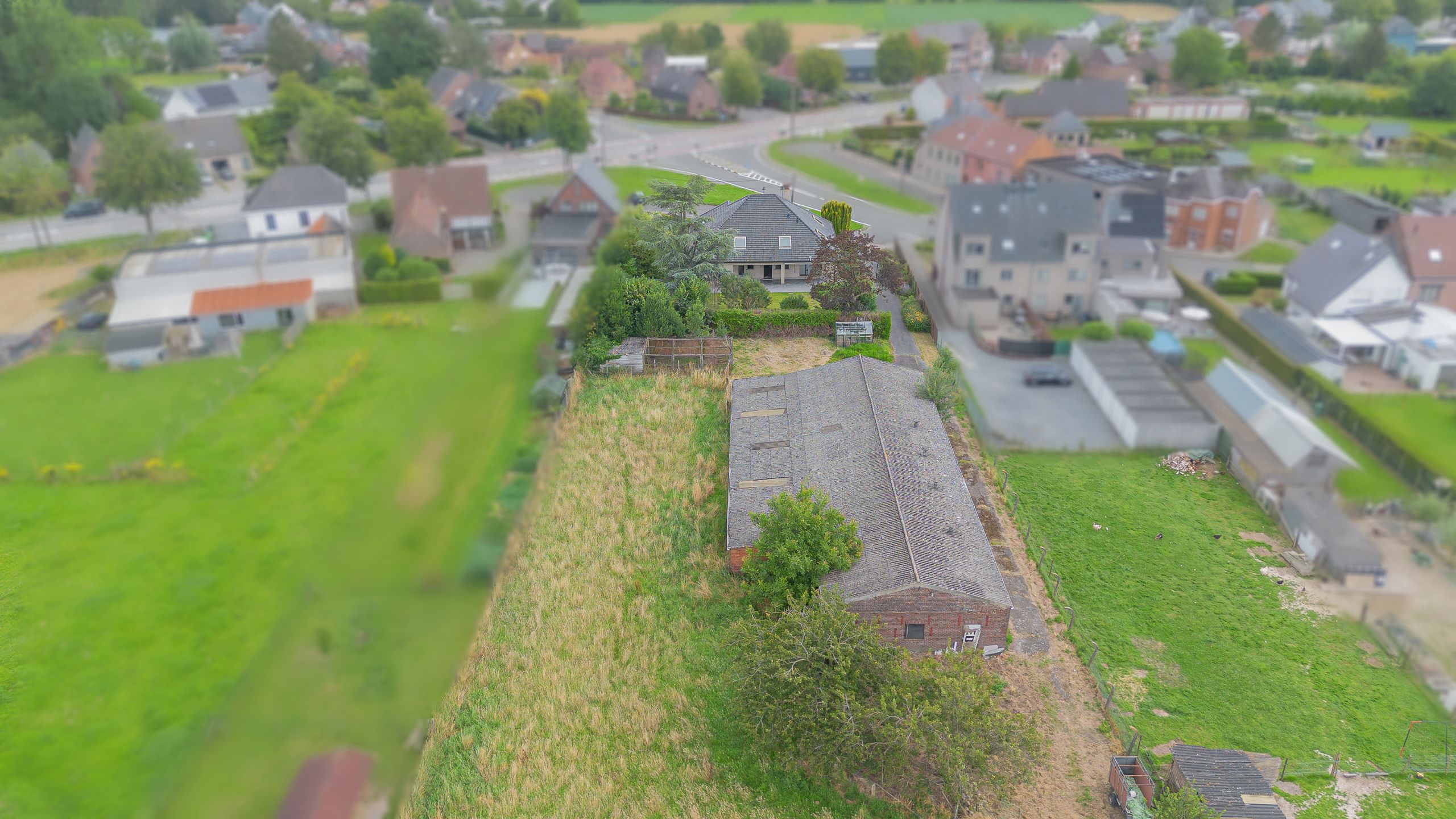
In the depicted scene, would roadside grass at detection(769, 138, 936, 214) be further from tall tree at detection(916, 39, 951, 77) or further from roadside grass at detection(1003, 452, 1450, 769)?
tall tree at detection(916, 39, 951, 77)

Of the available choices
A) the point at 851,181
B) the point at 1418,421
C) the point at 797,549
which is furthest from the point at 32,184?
the point at 1418,421

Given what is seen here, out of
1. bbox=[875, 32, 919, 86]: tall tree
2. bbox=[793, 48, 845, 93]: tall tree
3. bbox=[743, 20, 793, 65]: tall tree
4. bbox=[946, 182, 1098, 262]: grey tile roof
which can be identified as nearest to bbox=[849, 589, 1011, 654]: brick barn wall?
bbox=[946, 182, 1098, 262]: grey tile roof

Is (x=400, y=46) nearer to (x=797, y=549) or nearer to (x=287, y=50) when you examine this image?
(x=287, y=50)

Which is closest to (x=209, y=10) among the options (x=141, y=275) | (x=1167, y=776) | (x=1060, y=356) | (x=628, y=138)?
(x=628, y=138)

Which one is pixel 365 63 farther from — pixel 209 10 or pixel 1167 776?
pixel 1167 776

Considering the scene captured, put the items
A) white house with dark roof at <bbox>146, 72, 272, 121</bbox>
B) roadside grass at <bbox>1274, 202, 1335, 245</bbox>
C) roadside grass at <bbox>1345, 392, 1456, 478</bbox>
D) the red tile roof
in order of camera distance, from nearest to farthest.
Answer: roadside grass at <bbox>1345, 392, 1456, 478</bbox> → the red tile roof → roadside grass at <bbox>1274, 202, 1335, 245</bbox> → white house with dark roof at <bbox>146, 72, 272, 121</bbox>
